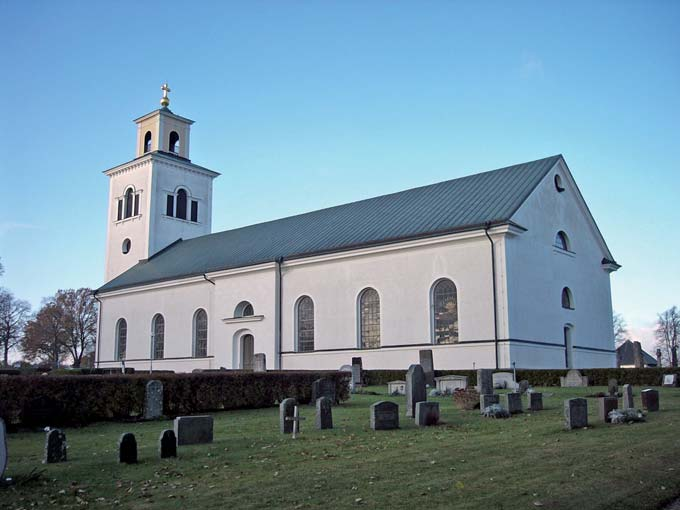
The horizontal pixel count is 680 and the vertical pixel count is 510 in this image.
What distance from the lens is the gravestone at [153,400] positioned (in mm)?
16484

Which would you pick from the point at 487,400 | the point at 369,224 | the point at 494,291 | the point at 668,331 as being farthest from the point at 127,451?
the point at 668,331

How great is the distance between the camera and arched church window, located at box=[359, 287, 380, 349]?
3002cm

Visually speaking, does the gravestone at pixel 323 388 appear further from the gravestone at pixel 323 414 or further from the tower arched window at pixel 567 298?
the tower arched window at pixel 567 298

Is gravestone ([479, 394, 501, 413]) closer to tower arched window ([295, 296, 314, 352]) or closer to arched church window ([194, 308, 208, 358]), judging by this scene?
tower arched window ([295, 296, 314, 352])

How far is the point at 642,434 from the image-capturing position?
1117cm

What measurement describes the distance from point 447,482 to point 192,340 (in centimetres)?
3134

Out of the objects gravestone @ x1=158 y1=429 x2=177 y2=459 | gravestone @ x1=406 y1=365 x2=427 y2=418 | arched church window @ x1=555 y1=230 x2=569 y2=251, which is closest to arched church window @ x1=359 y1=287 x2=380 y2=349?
arched church window @ x1=555 y1=230 x2=569 y2=251

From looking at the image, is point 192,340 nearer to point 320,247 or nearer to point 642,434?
point 320,247

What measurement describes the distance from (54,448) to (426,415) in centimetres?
673

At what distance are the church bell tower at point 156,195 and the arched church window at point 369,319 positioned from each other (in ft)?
65.3

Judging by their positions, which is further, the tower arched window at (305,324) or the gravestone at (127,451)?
the tower arched window at (305,324)

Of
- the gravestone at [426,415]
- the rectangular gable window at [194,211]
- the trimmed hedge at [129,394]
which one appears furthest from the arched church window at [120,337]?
the gravestone at [426,415]

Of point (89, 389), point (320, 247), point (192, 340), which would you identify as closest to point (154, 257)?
point (192, 340)

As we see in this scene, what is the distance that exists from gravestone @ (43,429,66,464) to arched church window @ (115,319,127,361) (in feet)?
112
